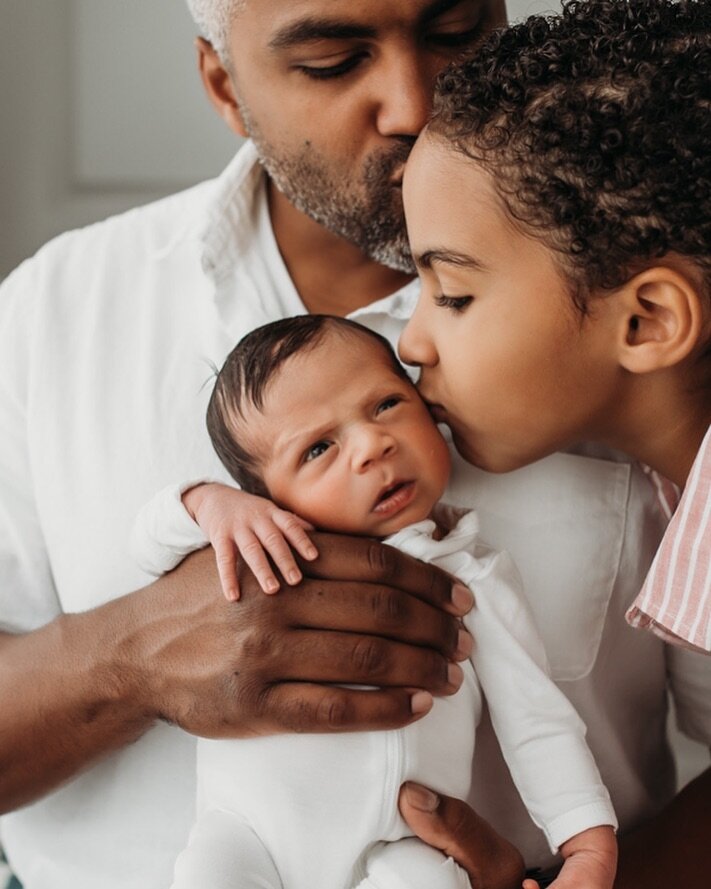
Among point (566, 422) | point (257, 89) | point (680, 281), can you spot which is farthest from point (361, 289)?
point (680, 281)

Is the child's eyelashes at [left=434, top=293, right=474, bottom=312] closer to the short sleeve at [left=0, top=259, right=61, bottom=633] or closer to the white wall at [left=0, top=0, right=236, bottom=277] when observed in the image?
the short sleeve at [left=0, top=259, right=61, bottom=633]

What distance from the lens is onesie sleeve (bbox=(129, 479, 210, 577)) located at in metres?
1.26

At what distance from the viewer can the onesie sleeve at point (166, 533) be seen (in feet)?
4.13

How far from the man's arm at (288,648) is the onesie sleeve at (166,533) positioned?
A: 0.08ft

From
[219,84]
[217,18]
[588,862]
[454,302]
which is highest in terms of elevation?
[217,18]

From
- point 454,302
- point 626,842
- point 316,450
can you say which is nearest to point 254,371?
point 316,450

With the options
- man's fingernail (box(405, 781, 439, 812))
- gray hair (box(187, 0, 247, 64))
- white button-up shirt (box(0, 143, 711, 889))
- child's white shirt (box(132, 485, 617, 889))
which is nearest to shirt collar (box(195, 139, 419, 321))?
white button-up shirt (box(0, 143, 711, 889))

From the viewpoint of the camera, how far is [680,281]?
3.66 ft

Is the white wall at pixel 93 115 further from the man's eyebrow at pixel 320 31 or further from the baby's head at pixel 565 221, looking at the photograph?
the baby's head at pixel 565 221

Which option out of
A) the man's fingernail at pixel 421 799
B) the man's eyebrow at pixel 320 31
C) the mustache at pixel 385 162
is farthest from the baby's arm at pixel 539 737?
the man's eyebrow at pixel 320 31

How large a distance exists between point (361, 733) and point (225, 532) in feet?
0.78

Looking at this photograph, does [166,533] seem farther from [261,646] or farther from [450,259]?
[450,259]

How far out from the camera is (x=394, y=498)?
3.99ft

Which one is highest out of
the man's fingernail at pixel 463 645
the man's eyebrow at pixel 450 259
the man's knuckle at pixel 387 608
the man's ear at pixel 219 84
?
the man's ear at pixel 219 84
